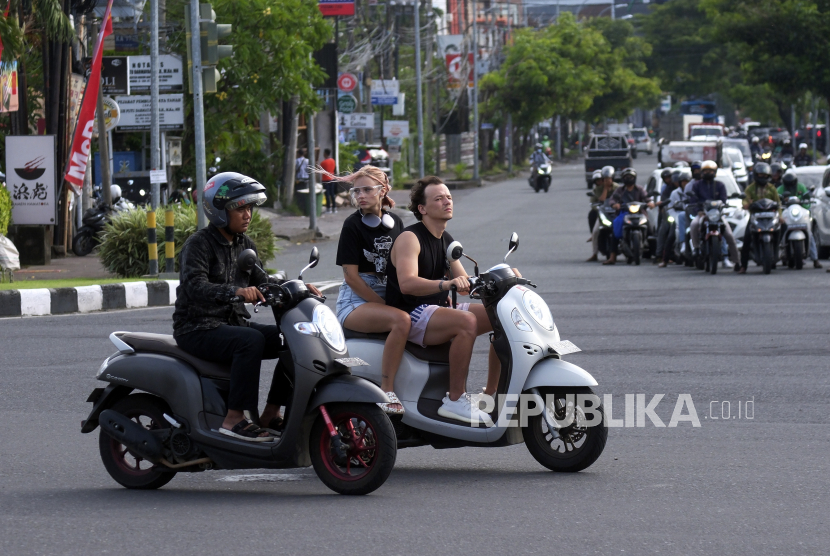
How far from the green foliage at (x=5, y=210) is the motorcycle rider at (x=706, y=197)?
393 inches

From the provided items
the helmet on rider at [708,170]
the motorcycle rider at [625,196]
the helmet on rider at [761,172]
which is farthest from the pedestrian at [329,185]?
the helmet on rider at [761,172]

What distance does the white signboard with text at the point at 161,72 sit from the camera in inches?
809

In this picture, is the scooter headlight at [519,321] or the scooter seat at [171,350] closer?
the scooter seat at [171,350]

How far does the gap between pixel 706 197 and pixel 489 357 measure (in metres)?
13.1

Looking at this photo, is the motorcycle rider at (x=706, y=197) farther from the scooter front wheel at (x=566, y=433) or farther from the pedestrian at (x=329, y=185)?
the pedestrian at (x=329, y=185)

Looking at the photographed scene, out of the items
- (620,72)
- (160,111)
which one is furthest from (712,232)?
(620,72)

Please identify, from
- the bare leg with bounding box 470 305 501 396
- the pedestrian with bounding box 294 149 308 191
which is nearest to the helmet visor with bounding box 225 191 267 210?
the bare leg with bounding box 470 305 501 396

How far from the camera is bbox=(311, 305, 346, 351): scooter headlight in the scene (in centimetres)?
598

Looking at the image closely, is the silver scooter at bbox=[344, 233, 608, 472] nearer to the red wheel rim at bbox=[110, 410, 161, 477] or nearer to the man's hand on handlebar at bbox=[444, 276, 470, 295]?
the man's hand on handlebar at bbox=[444, 276, 470, 295]

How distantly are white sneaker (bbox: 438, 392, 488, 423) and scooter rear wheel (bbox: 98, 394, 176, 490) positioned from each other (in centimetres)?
136

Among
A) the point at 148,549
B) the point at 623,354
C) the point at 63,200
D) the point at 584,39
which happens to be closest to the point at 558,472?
the point at 148,549

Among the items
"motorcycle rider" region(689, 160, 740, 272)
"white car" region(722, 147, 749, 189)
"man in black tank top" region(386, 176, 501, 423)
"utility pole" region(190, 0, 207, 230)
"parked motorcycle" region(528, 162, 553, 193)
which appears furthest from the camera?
"parked motorcycle" region(528, 162, 553, 193)

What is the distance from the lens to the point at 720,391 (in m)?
8.80

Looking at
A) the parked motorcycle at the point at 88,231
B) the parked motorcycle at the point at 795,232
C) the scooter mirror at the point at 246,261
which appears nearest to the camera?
the scooter mirror at the point at 246,261
